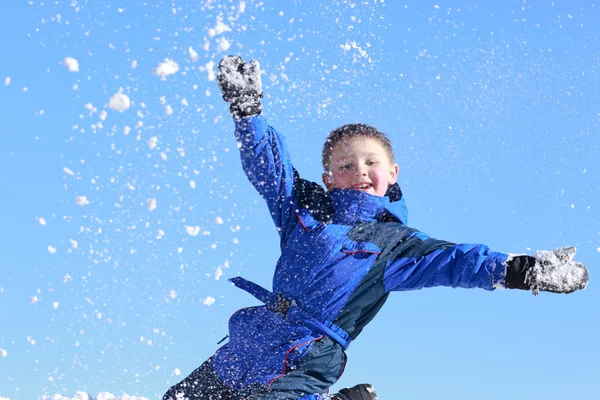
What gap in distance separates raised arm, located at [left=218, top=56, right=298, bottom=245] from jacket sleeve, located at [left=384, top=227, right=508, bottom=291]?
31.2 inches

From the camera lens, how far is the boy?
450 centimetres

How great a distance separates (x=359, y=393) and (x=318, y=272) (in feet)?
2.97

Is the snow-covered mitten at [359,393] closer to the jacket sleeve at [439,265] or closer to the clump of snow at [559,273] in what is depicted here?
the jacket sleeve at [439,265]

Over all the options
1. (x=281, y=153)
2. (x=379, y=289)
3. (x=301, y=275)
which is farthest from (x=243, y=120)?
(x=379, y=289)

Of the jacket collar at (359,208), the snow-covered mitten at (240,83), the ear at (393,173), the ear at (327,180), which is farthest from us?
the ear at (393,173)

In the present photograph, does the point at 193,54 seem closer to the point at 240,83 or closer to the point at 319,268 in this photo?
the point at 240,83

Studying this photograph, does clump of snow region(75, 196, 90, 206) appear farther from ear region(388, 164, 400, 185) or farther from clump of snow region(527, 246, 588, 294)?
clump of snow region(527, 246, 588, 294)

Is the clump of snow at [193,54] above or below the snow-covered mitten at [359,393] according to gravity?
above

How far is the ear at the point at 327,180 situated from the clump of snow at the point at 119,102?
153cm

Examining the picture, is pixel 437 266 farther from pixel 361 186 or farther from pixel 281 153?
pixel 281 153

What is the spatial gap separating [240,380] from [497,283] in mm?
1739

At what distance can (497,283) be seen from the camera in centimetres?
453

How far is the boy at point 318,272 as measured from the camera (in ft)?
14.8

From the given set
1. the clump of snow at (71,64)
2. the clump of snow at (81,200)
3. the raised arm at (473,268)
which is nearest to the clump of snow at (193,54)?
the clump of snow at (71,64)
